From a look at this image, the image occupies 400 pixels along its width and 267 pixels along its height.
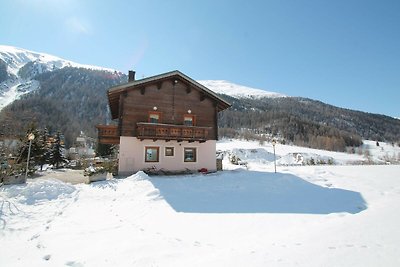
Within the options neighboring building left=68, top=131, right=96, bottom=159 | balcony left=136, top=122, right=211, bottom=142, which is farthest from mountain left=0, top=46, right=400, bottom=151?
balcony left=136, top=122, right=211, bottom=142

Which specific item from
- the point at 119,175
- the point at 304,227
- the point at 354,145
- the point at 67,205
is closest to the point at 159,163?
the point at 119,175

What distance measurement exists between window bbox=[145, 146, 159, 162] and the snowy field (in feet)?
13.3

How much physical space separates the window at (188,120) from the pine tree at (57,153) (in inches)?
1106

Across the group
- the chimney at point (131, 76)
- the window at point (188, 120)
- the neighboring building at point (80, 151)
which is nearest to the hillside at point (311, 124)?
the neighboring building at point (80, 151)

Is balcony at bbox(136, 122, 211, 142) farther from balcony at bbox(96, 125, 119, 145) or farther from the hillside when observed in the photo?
the hillside

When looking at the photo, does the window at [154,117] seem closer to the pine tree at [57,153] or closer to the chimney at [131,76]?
the chimney at [131,76]

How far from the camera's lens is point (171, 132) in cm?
1998

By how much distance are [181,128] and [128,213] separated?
10973 mm

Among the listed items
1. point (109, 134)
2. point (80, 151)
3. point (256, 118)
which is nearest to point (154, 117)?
point (109, 134)

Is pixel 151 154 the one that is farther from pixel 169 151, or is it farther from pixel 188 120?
pixel 188 120

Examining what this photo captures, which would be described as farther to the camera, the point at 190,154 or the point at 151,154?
the point at 190,154

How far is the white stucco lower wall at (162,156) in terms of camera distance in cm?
1966

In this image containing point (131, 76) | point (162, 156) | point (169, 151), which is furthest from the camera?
point (131, 76)

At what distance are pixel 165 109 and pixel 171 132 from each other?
8.20ft
